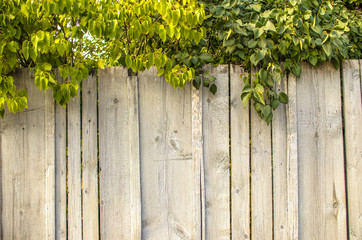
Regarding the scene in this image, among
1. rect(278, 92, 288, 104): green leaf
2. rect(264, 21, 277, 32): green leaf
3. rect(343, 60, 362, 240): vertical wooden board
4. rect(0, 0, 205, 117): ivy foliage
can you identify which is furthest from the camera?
rect(343, 60, 362, 240): vertical wooden board

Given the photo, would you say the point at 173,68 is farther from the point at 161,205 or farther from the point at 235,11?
the point at 161,205

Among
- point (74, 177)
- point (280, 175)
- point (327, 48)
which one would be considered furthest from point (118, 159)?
point (327, 48)

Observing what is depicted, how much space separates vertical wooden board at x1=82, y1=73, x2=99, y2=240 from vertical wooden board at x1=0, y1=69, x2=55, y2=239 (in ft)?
0.66

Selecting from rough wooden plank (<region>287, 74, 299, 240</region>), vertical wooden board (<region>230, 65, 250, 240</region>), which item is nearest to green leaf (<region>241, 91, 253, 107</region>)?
vertical wooden board (<region>230, 65, 250, 240</region>)

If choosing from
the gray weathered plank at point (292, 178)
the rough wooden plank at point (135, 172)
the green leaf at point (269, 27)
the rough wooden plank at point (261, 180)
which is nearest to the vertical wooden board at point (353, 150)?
the gray weathered plank at point (292, 178)

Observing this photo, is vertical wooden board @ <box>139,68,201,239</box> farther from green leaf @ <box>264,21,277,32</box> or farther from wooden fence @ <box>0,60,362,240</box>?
green leaf @ <box>264,21,277,32</box>

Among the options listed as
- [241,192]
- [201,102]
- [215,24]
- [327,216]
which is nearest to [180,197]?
[241,192]

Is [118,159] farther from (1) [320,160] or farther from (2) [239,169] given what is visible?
(1) [320,160]

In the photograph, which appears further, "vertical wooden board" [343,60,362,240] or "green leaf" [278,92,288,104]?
"vertical wooden board" [343,60,362,240]

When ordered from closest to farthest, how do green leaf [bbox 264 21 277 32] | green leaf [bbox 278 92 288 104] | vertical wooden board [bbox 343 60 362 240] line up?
1. green leaf [bbox 264 21 277 32]
2. green leaf [bbox 278 92 288 104]
3. vertical wooden board [bbox 343 60 362 240]

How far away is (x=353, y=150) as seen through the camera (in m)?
2.25

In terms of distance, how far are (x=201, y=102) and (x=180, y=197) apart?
67 cm

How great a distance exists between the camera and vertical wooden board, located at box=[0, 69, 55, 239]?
6.83 ft

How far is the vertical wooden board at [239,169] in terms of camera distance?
2.19m
